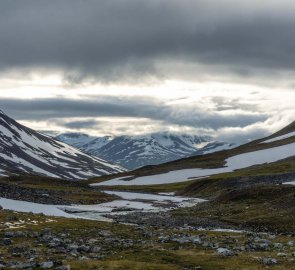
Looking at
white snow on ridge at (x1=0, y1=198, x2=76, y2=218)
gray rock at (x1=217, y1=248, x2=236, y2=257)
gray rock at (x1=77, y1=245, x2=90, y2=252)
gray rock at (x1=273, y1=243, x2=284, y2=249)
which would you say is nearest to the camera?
gray rock at (x1=77, y1=245, x2=90, y2=252)

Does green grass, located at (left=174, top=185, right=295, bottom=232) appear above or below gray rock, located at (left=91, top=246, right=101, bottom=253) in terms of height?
below

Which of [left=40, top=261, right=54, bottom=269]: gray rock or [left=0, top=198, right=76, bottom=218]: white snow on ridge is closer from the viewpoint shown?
[left=40, top=261, right=54, bottom=269]: gray rock

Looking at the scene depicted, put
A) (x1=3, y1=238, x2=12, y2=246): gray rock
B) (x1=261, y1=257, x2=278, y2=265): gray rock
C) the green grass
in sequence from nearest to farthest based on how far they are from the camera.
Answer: (x1=261, y1=257, x2=278, y2=265): gray rock < (x1=3, y1=238, x2=12, y2=246): gray rock < the green grass

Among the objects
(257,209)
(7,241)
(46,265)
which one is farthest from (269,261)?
(257,209)

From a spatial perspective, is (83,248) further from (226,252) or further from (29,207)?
(29,207)

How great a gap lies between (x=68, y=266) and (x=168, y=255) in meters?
10.0

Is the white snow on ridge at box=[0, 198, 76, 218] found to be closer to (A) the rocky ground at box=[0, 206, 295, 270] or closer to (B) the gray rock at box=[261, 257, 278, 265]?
(A) the rocky ground at box=[0, 206, 295, 270]

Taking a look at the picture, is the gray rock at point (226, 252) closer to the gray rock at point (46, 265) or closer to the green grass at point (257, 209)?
the gray rock at point (46, 265)

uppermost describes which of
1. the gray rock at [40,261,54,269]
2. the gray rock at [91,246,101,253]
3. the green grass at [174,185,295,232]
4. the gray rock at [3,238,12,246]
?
the gray rock at [3,238,12,246]

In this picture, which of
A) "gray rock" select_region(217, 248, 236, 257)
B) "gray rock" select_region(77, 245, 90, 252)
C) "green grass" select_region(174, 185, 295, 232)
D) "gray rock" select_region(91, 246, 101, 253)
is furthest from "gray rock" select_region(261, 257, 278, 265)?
"green grass" select_region(174, 185, 295, 232)

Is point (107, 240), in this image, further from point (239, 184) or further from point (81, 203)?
point (239, 184)

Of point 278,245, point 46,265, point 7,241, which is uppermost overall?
point 7,241

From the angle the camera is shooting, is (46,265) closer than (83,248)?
Yes

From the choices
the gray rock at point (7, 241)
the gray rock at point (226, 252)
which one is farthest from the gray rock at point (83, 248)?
the gray rock at point (226, 252)
